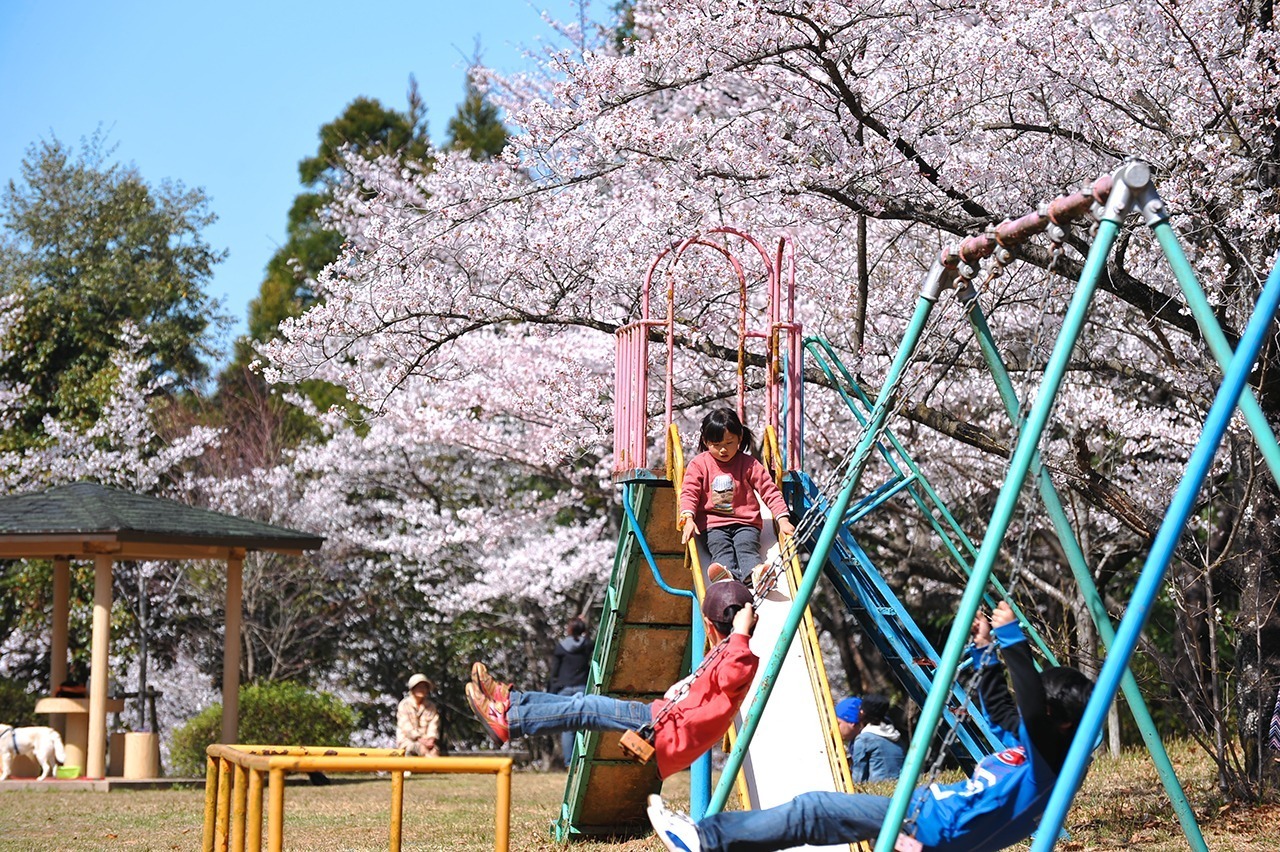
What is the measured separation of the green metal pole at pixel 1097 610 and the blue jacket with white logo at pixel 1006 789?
0.50 m

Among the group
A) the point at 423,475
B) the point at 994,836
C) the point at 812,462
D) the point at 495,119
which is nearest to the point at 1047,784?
the point at 994,836

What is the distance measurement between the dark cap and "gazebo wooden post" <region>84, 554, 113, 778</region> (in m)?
9.21

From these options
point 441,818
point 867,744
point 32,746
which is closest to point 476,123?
point 32,746

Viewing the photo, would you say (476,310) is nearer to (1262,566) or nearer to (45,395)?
(1262,566)

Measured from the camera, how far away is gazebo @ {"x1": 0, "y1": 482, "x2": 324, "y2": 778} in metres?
13.4

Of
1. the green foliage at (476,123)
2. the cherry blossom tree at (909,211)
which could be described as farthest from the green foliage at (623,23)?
the cherry blossom tree at (909,211)

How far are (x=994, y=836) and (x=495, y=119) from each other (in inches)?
1283

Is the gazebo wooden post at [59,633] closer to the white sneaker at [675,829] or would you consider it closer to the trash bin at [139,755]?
the trash bin at [139,755]

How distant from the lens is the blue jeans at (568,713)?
232 inches

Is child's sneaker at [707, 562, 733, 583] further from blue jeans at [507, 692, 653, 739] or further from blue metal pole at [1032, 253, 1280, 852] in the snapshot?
blue metal pole at [1032, 253, 1280, 852]

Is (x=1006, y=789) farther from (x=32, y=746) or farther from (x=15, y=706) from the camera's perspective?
(x=15, y=706)

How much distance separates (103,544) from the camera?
1406cm

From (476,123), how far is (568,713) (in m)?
31.1

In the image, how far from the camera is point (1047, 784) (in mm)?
4617
